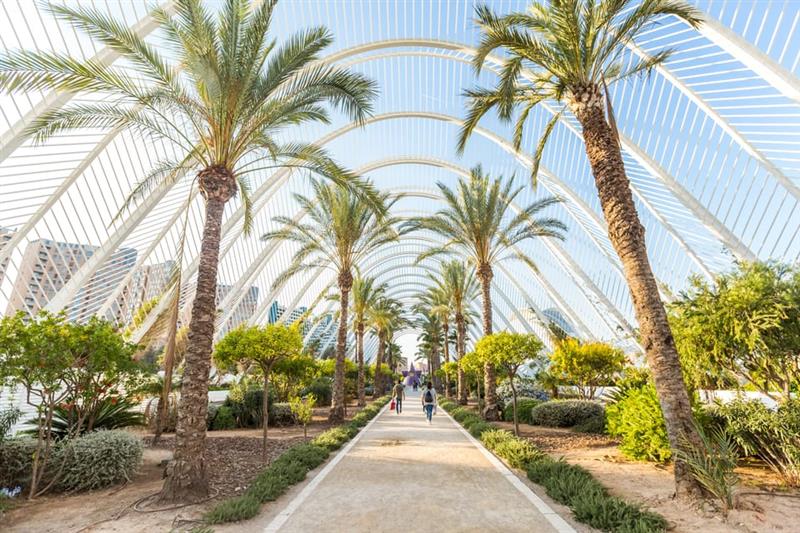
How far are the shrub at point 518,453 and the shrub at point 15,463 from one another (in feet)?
26.6

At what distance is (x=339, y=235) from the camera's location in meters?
17.4

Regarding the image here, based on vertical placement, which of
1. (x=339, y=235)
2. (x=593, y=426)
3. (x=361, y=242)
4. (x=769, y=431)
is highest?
(x=361, y=242)

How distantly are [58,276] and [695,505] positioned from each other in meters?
19.8

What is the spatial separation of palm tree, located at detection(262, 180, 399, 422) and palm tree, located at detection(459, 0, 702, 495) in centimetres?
806

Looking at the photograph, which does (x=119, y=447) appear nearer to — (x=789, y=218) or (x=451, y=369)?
(x=789, y=218)

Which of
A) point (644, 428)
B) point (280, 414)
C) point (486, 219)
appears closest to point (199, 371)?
point (644, 428)

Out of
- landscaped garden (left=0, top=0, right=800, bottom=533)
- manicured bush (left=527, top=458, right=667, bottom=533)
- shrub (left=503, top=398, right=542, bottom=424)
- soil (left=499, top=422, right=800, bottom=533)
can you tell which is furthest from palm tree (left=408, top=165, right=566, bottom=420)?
manicured bush (left=527, top=458, right=667, bottom=533)

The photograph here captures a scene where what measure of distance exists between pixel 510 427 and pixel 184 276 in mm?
17553

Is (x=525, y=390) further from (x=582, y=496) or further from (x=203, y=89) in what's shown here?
(x=203, y=89)

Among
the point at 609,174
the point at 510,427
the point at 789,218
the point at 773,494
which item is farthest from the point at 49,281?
the point at 789,218

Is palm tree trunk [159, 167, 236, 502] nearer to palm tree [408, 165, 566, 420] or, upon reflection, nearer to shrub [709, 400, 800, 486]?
shrub [709, 400, 800, 486]

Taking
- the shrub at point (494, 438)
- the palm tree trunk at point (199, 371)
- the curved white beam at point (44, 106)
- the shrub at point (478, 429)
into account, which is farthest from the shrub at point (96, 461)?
the shrub at point (478, 429)

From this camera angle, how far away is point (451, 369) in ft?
107

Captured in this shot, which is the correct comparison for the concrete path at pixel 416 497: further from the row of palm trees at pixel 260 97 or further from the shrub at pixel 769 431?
the shrub at pixel 769 431
